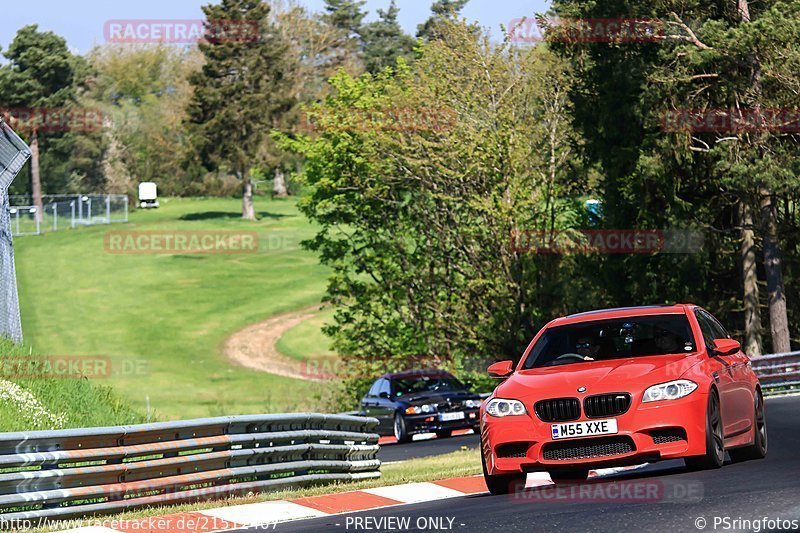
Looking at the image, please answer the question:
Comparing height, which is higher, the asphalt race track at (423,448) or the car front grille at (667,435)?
the car front grille at (667,435)

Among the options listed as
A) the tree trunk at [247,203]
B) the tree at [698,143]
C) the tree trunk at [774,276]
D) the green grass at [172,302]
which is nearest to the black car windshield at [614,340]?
the tree at [698,143]

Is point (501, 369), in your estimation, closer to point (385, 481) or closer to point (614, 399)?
point (614, 399)

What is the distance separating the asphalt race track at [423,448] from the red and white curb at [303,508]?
8.91 m

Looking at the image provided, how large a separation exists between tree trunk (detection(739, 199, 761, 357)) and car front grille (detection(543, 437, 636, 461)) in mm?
32445

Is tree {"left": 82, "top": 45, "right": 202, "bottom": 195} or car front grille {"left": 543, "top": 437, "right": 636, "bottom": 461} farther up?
tree {"left": 82, "top": 45, "right": 202, "bottom": 195}

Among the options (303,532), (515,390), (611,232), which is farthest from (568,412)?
(611,232)

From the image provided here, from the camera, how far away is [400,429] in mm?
29531

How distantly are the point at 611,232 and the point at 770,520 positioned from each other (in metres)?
38.0

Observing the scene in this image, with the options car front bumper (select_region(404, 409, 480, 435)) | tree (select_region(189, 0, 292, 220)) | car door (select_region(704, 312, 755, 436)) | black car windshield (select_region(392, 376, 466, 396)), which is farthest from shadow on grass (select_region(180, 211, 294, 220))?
car door (select_region(704, 312, 755, 436))

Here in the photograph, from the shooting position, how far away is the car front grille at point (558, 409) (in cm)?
1128

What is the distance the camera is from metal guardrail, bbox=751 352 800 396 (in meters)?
32.9

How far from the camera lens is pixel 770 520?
27.9 feet

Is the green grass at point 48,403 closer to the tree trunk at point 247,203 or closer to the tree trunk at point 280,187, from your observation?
the tree trunk at point 247,203

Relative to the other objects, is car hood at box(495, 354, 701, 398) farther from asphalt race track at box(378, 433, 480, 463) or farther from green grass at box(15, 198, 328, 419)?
green grass at box(15, 198, 328, 419)
